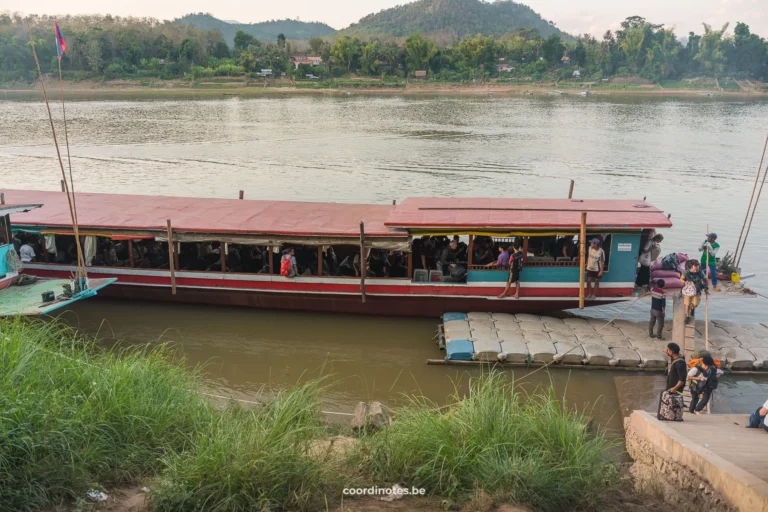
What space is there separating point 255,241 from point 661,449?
8598 millimetres

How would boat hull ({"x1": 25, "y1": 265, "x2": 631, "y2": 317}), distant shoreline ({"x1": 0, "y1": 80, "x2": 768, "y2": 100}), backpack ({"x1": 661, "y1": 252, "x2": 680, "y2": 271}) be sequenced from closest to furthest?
1. boat hull ({"x1": 25, "y1": 265, "x2": 631, "y2": 317})
2. backpack ({"x1": 661, "y1": 252, "x2": 680, "y2": 271})
3. distant shoreline ({"x1": 0, "y1": 80, "x2": 768, "y2": 100})

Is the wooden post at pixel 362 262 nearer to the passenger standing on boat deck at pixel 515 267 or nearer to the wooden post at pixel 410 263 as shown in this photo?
the wooden post at pixel 410 263

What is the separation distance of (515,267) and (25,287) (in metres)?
9.93

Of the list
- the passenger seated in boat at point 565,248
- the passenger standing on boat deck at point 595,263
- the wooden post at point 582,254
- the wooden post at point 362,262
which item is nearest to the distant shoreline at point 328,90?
the wooden post at point 362,262

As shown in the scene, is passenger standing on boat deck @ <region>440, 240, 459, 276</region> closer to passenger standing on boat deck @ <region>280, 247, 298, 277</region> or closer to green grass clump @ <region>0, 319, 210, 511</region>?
passenger standing on boat deck @ <region>280, 247, 298, 277</region>

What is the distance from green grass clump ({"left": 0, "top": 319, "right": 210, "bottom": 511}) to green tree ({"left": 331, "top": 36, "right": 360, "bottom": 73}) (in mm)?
99757

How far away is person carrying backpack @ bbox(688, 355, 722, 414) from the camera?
8.28m

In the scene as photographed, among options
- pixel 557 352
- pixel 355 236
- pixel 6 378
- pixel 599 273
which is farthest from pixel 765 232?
pixel 6 378

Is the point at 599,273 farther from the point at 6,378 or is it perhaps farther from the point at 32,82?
the point at 32,82

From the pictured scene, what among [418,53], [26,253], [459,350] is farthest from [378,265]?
[418,53]

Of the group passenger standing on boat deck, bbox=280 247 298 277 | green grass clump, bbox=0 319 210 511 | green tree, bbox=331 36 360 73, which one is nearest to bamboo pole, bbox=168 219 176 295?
passenger standing on boat deck, bbox=280 247 298 277

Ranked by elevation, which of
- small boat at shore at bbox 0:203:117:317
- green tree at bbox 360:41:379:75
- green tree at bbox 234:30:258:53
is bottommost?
small boat at shore at bbox 0:203:117:317

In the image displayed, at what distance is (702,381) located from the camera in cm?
835

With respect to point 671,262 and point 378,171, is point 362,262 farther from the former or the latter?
point 378,171
